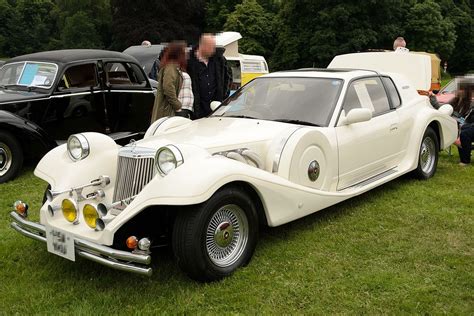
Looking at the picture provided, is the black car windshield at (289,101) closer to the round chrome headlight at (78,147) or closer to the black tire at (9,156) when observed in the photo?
the round chrome headlight at (78,147)

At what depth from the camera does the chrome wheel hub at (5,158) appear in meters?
6.73

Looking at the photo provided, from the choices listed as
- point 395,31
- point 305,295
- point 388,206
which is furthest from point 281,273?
point 395,31

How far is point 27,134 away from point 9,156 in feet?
1.29

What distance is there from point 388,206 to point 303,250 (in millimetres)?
1682

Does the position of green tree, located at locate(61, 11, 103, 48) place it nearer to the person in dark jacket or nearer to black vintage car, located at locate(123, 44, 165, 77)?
black vintage car, located at locate(123, 44, 165, 77)

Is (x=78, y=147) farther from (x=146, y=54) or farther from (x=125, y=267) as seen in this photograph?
(x=146, y=54)

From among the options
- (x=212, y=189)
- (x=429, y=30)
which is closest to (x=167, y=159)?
(x=212, y=189)

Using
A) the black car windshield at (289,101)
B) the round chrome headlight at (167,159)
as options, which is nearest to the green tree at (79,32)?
the black car windshield at (289,101)

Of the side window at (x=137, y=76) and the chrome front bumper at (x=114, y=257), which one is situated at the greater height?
the side window at (x=137, y=76)

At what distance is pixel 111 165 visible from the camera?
447cm

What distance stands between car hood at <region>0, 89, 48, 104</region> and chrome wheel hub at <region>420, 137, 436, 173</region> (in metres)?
5.61

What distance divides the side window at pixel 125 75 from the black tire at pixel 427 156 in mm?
4993

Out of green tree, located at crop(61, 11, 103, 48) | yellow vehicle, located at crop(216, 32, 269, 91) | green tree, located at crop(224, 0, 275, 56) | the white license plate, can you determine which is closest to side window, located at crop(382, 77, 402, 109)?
the white license plate

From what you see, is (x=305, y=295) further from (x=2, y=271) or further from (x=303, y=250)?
(x=2, y=271)
